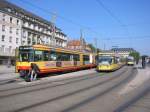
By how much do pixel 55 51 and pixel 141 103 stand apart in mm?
16223

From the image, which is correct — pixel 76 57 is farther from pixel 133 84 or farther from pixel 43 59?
pixel 133 84

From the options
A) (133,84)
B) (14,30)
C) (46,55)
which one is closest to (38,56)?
(46,55)

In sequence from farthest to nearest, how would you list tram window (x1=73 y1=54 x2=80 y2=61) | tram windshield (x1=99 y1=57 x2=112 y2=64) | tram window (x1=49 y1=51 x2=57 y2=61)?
1. tram windshield (x1=99 y1=57 x2=112 y2=64)
2. tram window (x1=73 y1=54 x2=80 y2=61)
3. tram window (x1=49 y1=51 x2=57 y2=61)

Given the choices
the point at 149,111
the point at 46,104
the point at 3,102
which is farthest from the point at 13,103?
the point at 149,111

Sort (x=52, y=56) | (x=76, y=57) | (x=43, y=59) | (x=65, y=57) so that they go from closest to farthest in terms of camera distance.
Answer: (x=43, y=59)
(x=52, y=56)
(x=65, y=57)
(x=76, y=57)

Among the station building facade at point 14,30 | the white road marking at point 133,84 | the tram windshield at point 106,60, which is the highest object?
the station building facade at point 14,30

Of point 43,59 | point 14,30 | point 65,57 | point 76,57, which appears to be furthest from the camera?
point 14,30

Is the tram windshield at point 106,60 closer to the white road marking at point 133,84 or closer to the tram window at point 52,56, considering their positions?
the white road marking at point 133,84

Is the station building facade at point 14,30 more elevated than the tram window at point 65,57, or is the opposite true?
the station building facade at point 14,30

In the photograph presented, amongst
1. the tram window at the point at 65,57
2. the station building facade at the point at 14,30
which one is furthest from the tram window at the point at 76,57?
the station building facade at the point at 14,30

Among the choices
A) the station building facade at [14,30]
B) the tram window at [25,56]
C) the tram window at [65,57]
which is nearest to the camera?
the tram window at [25,56]

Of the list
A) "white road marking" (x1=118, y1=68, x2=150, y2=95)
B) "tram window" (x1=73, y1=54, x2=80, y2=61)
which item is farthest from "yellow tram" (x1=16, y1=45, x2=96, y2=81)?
"white road marking" (x1=118, y1=68, x2=150, y2=95)

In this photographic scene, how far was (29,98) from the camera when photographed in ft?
37.5

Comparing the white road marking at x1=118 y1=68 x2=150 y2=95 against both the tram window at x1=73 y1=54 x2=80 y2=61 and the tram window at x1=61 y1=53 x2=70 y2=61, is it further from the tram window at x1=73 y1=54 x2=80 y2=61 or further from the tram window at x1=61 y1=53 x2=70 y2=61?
the tram window at x1=73 y1=54 x2=80 y2=61
